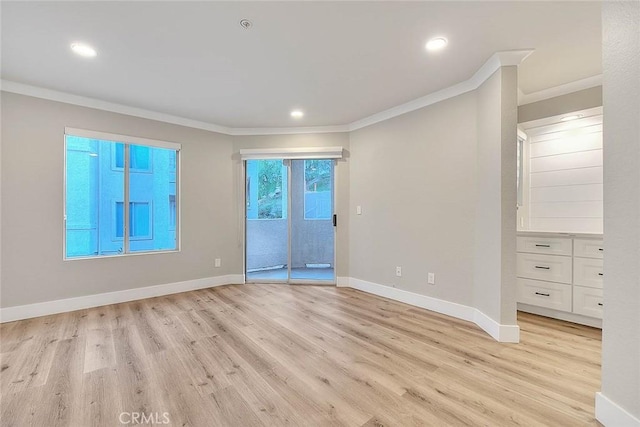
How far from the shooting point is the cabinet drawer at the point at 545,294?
2.84 meters

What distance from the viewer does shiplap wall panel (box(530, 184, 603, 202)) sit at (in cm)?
300

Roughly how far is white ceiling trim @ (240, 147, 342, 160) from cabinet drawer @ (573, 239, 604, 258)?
300cm

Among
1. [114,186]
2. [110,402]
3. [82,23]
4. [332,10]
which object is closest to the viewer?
[110,402]

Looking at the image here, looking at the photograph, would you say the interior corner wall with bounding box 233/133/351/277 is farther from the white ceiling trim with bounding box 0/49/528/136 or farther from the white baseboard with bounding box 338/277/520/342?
the white baseboard with bounding box 338/277/520/342

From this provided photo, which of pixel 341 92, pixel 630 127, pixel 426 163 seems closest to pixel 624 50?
pixel 630 127

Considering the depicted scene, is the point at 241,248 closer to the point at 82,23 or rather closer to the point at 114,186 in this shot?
the point at 114,186

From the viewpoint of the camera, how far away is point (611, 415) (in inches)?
54.4

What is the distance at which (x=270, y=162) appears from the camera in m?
4.59

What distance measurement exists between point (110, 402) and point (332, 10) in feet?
9.23

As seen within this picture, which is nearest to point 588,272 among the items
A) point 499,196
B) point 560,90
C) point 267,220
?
point 499,196

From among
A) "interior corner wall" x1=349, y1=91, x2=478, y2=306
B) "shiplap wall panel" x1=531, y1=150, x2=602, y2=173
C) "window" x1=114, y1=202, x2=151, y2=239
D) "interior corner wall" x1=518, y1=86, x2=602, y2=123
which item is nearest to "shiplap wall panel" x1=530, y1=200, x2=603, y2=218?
"shiplap wall panel" x1=531, y1=150, x2=602, y2=173

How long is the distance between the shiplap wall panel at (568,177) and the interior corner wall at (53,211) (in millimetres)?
4659

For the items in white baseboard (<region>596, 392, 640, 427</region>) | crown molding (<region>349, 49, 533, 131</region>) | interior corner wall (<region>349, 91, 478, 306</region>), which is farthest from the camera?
interior corner wall (<region>349, 91, 478, 306</region>)
